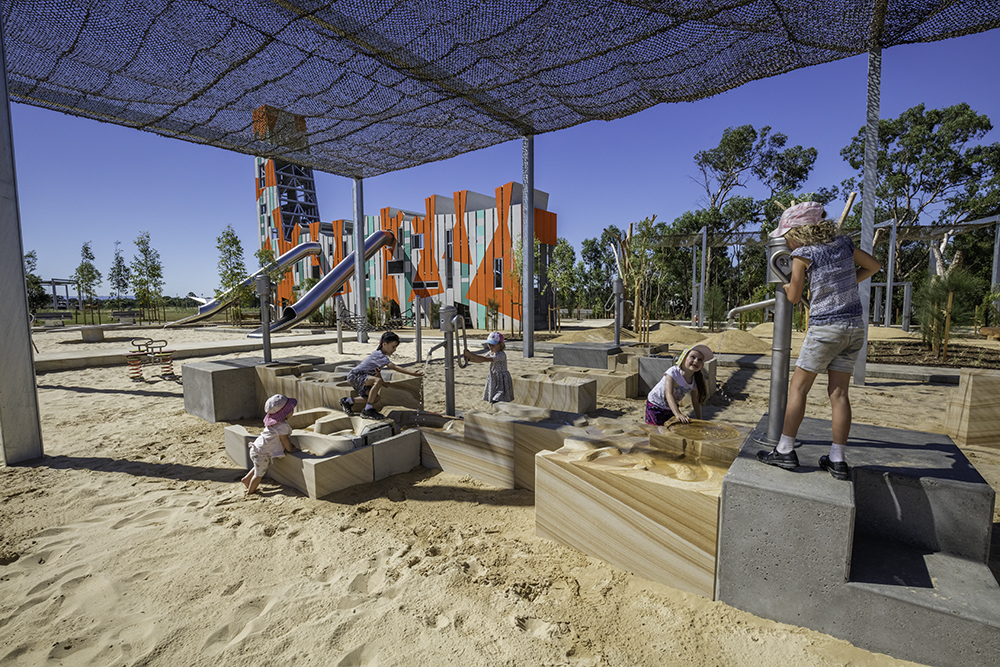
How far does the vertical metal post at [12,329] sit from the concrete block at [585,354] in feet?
22.1

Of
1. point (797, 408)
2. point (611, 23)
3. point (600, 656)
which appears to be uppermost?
point (611, 23)

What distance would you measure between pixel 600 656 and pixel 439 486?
200 cm

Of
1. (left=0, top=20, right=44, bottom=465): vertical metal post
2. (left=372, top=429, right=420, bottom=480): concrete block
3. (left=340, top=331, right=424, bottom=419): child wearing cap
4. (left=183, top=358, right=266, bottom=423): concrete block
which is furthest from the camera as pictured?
(left=183, top=358, right=266, bottom=423): concrete block

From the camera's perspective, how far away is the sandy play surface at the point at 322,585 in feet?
6.17

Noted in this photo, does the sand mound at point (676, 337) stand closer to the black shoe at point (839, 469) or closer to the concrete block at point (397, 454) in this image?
the concrete block at point (397, 454)

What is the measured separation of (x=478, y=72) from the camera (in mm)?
6910

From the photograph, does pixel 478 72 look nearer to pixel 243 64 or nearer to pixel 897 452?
pixel 243 64

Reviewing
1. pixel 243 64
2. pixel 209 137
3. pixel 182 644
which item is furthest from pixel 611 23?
pixel 209 137

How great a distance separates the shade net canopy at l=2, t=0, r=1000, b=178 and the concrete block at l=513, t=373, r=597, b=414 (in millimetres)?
4581

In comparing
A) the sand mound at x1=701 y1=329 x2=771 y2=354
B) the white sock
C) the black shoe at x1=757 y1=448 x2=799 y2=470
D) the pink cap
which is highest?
the pink cap

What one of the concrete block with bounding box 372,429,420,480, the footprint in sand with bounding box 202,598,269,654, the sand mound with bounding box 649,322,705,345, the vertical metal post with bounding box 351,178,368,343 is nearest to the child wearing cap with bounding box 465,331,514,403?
the concrete block with bounding box 372,429,420,480

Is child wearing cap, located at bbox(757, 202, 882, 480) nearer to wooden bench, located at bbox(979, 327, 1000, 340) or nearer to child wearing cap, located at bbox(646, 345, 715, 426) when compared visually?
child wearing cap, located at bbox(646, 345, 715, 426)

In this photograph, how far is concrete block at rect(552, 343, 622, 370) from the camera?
7745 mm

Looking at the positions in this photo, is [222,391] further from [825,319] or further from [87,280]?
[87,280]
